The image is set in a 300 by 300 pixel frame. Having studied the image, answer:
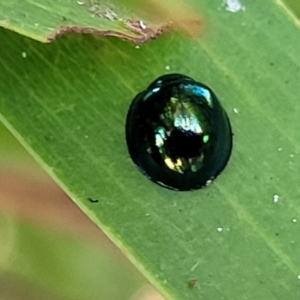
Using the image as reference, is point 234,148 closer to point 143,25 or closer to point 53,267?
point 143,25

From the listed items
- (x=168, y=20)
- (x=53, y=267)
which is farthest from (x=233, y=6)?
(x=53, y=267)

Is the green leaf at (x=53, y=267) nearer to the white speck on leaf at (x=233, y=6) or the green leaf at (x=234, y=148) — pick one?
the green leaf at (x=234, y=148)

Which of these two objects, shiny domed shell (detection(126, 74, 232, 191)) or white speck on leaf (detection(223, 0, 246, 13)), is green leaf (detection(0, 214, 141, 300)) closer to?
shiny domed shell (detection(126, 74, 232, 191))

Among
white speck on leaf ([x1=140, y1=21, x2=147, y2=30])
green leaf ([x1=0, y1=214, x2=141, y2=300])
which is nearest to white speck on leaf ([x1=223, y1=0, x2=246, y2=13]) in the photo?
white speck on leaf ([x1=140, y1=21, x2=147, y2=30])

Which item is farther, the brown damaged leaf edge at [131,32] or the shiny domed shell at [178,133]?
the shiny domed shell at [178,133]

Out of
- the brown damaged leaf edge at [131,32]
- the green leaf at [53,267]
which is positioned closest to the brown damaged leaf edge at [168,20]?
the brown damaged leaf edge at [131,32]

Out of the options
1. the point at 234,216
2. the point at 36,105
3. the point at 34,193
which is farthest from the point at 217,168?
the point at 34,193
